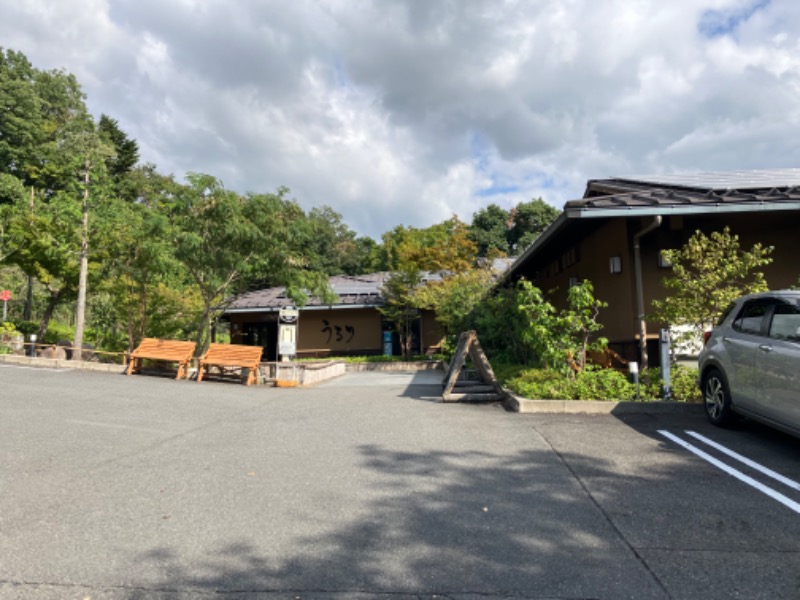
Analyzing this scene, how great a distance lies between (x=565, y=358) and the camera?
26.9 ft

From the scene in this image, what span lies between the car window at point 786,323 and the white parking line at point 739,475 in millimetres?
1392

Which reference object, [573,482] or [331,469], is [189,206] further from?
[573,482]

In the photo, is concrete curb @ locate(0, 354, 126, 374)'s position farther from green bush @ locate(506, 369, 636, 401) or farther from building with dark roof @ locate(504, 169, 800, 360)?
building with dark roof @ locate(504, 169, 800, 360)

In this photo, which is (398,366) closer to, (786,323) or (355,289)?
(355,289)

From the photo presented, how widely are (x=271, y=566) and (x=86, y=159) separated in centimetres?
1896

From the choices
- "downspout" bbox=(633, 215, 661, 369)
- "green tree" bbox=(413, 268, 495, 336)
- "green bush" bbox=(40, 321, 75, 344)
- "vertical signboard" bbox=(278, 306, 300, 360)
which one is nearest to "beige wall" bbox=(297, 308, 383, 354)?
"green tree" bbox=(413, 268, 495, 336)

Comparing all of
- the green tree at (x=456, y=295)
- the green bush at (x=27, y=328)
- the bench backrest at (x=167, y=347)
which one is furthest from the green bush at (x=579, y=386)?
the green bush at (x=27, y=328)

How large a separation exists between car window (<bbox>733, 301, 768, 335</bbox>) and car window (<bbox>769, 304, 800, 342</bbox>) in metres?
0.17

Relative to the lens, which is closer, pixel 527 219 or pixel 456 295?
pixel 456 295

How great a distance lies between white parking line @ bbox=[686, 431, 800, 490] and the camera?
4.13 metres

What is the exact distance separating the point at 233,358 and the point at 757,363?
10.8 metres

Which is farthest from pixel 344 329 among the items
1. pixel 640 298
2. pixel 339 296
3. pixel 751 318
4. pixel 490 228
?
pixel 490 228

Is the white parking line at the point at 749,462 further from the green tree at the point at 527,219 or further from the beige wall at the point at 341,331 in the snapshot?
the green tree at the point at 527,219

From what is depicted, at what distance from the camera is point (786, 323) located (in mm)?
5031
